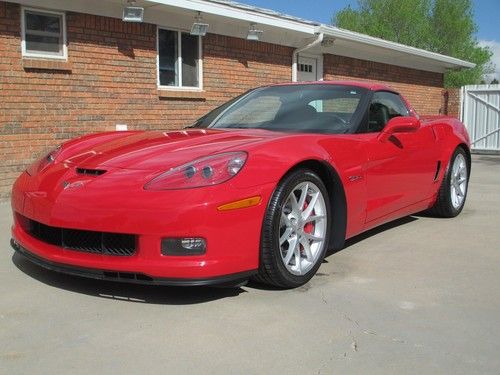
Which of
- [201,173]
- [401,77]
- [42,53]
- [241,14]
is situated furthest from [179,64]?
[401,77]

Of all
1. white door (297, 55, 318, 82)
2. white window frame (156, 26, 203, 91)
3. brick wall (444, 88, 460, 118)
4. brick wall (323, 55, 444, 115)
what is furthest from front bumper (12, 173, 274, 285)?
brick wall (444, 88, 460, 118)

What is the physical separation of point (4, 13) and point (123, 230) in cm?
525

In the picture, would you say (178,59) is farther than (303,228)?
Yes

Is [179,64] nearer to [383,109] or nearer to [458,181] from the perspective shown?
[458,181]

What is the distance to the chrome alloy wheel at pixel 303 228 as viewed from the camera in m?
3.69

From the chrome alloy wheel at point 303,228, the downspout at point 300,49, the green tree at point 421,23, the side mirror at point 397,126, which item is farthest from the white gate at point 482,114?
the green tree at point 421,23

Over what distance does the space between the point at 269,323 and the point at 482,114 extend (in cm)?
1580

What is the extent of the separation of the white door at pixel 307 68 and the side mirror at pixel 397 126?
25.5ft

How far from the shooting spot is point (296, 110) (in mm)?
4656

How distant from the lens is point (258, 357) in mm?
2725

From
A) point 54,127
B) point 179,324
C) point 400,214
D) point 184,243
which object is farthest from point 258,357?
point 54,127

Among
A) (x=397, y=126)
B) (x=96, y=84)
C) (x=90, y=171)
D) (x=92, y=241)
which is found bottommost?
(x=92, y=241)

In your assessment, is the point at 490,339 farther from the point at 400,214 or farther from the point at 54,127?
the point at 54,127

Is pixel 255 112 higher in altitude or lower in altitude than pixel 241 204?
higher
